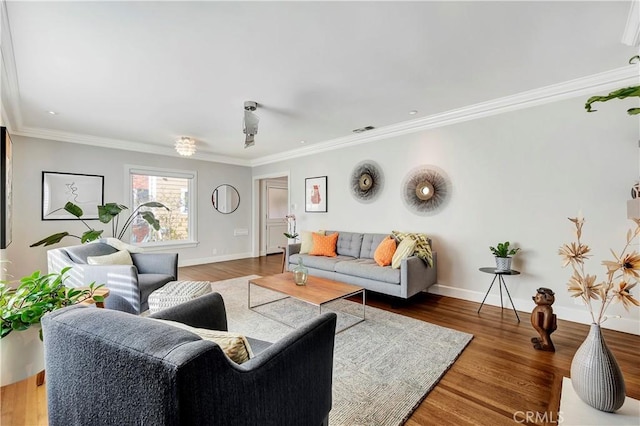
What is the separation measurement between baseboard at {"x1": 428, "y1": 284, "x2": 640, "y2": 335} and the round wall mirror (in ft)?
15.6

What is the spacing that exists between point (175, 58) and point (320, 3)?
4.51ft

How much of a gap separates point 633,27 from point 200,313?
11.2 feet

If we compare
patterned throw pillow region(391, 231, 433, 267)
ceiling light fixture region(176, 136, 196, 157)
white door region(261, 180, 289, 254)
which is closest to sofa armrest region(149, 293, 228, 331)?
patterned throw pillow region(391, 231, 433, 267)

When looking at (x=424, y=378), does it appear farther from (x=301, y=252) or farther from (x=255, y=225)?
(x=255, y=225)

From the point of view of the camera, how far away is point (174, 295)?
2.53 metres

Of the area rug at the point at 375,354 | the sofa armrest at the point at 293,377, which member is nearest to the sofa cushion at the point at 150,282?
the area rug at the point at 375,354

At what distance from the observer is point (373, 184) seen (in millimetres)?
4688

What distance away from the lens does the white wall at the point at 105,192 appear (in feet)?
14.0

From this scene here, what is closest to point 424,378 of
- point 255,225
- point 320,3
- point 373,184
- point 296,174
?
point 320,3

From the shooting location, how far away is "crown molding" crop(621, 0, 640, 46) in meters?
1.83

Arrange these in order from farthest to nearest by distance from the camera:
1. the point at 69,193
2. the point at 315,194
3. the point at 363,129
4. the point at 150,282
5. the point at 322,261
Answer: the point at 315,194 → the point at 69,193 → the point at 363,129 → the point at 322,261 → the point at 150,282

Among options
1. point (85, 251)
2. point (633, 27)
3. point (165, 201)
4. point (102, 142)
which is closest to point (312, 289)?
point (85, 251)

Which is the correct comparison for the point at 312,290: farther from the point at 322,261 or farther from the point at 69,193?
the point at 69,193

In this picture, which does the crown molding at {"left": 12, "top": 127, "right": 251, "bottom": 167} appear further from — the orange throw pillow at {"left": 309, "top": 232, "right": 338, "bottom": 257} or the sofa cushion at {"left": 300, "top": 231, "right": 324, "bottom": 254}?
the orange throw pillow at {"left": 309, "top": 232, "right": 338, "bottom": 257}
